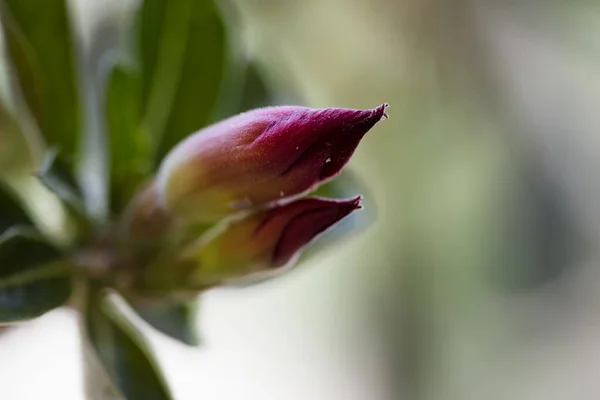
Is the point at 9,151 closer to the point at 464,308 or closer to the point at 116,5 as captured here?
the point at 116,5

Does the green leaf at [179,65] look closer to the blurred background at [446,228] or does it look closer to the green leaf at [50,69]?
the green leaf at [50,69]

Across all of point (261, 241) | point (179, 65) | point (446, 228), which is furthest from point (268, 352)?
point (261, 241)

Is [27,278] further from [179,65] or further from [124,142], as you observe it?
[179,65]

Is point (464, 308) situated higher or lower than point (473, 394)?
higher

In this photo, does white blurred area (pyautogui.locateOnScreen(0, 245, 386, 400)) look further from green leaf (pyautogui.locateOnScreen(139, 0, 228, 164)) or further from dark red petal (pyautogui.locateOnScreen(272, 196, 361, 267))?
dark red petal (pyautogui.locateOnScreen(272, 196, 361, 267))

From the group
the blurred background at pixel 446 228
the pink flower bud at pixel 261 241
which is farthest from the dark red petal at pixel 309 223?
the blurred background at pixel 446 228

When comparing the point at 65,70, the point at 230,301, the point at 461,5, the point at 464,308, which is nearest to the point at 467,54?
the point at 461,5
